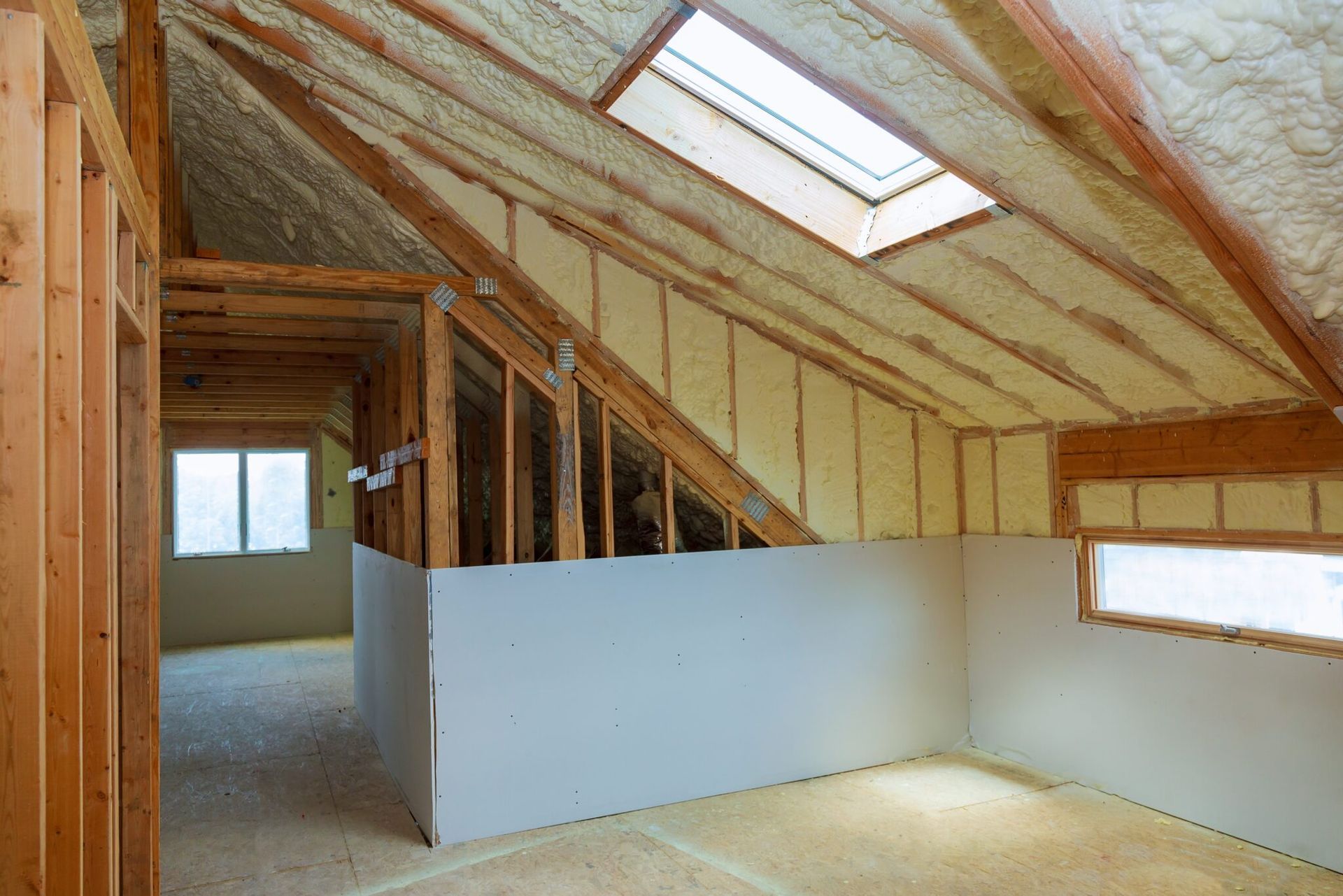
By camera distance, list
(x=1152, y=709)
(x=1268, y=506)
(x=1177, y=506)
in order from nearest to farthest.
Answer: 1. (x=1268, y=506)
2. (x=1177, y=506)
3. (x=1152, y=709)

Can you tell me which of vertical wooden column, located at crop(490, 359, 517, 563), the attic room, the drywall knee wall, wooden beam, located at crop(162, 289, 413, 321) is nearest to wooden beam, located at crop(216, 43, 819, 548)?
the attic room

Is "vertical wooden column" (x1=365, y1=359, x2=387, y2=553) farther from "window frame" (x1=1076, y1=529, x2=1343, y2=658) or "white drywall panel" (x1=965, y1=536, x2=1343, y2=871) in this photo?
"window frame" (x1=1076, y1=529, x2=1343, y2=658)

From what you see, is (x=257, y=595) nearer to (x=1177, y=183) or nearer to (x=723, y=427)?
(x=723, y=427)

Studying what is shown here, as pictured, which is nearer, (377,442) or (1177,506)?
(1177,506)

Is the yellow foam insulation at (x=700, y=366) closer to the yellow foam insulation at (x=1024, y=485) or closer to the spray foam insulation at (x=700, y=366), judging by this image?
the spray foam insulation at (x=700, y=366)

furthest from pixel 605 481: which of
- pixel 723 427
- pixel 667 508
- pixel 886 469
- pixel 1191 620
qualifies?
pixel 1191 620

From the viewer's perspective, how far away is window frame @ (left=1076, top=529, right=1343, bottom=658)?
325 cm

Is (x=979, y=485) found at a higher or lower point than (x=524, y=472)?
lower

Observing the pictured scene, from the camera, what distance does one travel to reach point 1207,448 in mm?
3541

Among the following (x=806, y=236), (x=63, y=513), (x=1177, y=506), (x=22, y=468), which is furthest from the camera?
(x=1177, y=506)

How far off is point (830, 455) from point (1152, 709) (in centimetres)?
184

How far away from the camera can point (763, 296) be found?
12.6 ft

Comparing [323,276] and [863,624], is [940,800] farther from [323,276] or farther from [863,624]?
[323,276]

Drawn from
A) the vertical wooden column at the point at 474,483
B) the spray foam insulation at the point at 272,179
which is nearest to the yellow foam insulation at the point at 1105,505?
the spray foam insulation at the point at 272,179
